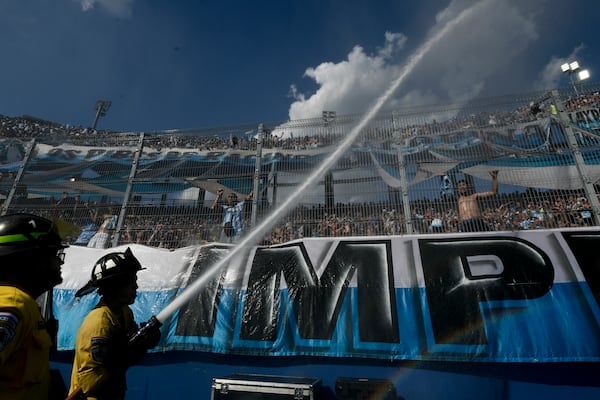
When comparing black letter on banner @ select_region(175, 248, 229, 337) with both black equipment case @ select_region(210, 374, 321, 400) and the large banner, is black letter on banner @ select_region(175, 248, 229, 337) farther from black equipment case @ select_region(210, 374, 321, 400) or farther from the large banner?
black equipment case @ select_region(210, 374, 321, 400)

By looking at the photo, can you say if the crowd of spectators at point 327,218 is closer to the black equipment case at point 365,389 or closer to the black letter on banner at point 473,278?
the black letter on banner at point 473,278

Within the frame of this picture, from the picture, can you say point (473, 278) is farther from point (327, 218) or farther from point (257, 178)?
point (257, 178)

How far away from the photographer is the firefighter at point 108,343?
106 inches

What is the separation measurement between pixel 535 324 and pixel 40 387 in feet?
19.4

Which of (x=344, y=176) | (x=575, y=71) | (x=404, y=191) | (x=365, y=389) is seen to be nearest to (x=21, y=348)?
(x=365, y=389)

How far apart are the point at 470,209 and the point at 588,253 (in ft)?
6.16

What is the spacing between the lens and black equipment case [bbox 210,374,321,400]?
3773 mm

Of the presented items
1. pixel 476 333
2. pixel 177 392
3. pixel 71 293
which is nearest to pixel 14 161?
pixel 71 293

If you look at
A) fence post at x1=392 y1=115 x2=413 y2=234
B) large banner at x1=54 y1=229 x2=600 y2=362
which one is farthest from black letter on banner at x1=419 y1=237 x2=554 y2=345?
fence post at x1=392 y1=115 x2=413 y2=234

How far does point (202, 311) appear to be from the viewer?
5609 mm

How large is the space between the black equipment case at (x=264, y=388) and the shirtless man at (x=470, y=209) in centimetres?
386

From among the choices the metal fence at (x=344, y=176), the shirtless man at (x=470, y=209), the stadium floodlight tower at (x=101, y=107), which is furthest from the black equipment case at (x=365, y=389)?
the stadium floodlight tower at (x=101, y=107)

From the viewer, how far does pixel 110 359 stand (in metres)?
2.71

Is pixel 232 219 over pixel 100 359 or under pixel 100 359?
over
